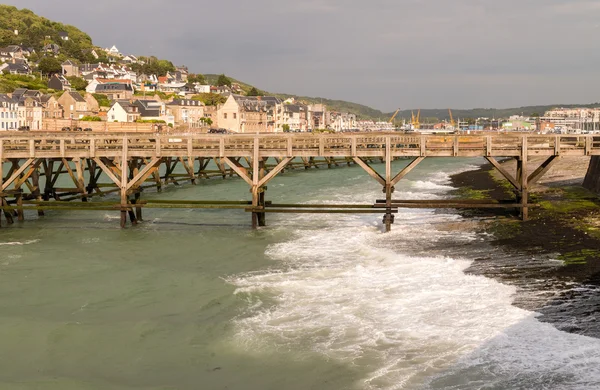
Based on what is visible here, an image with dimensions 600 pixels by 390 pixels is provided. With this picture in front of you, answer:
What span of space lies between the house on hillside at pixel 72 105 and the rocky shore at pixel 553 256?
11219 centimetres

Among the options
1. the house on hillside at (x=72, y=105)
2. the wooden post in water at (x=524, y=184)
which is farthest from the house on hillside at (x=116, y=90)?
the wooden post in water at (x=524, y=184)

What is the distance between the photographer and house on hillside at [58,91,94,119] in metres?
125

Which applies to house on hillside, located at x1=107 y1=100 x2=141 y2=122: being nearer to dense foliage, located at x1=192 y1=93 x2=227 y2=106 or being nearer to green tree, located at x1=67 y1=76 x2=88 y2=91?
green tree, located at x1=67 y1=76 x2=88 y2=91

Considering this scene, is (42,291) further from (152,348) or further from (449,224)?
(449,224)

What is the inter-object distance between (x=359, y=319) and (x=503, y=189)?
2468 centimetres

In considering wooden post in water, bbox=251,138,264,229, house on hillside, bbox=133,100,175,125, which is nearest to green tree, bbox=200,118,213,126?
house on hillside, bbox=133,100,175,125

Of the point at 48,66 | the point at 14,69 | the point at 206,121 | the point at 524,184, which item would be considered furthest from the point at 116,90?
the point at 524,184

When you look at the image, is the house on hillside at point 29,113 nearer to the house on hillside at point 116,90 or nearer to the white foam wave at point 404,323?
the house on hillside at point 116,90

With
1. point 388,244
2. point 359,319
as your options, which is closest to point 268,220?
point 388,244

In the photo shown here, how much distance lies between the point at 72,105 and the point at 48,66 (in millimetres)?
59687

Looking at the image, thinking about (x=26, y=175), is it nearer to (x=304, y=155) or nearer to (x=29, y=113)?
(x=304, y=155)

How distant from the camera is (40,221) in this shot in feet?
91.9

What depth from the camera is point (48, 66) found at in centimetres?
17562

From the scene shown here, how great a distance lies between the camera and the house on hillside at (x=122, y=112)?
119375 mm
